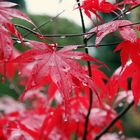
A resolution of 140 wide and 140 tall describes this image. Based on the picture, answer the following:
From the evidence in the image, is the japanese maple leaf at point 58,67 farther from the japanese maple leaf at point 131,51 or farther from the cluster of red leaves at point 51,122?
the cluster of red leaves at point 51,122

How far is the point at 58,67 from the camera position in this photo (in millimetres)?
705

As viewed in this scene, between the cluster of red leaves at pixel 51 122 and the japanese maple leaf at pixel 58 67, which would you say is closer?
Result: the japanese maple leaf at pixel 58 67

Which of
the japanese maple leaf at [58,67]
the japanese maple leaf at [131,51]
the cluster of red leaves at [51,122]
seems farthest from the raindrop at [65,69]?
the cluster of red leaves at [51,122]

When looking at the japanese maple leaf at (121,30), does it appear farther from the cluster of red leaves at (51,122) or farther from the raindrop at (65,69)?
the cluster of red leaves at (51,122)

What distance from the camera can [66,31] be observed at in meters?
3.96

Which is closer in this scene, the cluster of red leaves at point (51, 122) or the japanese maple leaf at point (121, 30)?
the japanese maple leaf at point (121, 30)

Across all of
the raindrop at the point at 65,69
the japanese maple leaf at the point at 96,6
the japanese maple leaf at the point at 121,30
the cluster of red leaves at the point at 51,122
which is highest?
the japanese maple leaf at the point at 96,6

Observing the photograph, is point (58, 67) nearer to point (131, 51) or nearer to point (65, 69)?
point (65, 69)

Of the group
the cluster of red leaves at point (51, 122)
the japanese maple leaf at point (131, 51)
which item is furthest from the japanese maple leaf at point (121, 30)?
the cluster of red leaves at point (51, 122)

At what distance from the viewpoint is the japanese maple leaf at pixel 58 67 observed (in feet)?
2.21

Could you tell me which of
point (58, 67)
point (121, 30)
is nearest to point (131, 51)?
point (121, 30)

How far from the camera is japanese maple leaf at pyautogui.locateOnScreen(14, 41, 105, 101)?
26.5 inches

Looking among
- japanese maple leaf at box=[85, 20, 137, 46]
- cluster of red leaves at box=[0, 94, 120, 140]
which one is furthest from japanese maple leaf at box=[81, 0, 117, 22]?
cluster of red leaves at box=[0, 94, 120, 140]

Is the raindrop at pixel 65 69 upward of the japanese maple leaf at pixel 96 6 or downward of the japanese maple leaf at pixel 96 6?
downward
